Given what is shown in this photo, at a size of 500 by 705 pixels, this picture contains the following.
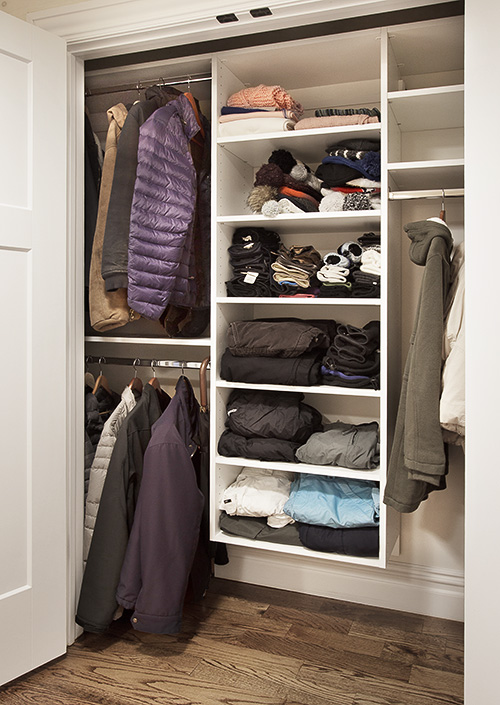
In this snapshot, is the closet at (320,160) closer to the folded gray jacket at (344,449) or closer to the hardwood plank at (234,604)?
the folded gray jacket at (344,449)

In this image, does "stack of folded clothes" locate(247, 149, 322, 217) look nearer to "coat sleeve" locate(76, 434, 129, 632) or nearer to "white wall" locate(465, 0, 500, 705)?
"white wall" locate(465, 0, 500, 705)

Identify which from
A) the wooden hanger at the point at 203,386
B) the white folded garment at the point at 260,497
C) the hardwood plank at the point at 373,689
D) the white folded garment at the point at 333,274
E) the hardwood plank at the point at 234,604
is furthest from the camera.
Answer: the hardwood plank at the point at 234,604

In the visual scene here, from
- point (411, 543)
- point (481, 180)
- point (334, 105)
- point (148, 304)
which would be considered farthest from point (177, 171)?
point (411, 543)

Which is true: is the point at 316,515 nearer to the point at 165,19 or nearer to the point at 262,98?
the point at 262,98

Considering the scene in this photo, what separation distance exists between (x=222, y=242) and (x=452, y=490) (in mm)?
1323

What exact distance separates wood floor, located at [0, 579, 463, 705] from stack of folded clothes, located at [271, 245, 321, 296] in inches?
50.9

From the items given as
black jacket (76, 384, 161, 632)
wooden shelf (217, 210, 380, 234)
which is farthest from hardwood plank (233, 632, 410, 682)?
wooden shelf (217, 210, 380, 234)

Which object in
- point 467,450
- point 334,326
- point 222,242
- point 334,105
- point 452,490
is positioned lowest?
point 452,490

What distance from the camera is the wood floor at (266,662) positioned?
1.99 meters

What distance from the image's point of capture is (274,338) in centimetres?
226

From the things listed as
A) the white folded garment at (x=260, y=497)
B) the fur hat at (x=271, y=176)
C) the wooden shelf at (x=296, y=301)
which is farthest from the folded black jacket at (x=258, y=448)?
the fur hat at (x=271, y=176)

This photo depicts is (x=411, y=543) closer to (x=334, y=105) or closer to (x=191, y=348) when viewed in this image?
(x=191, y=348)

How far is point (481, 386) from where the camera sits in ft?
5.21

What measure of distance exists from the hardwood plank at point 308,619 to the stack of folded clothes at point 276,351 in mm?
970
